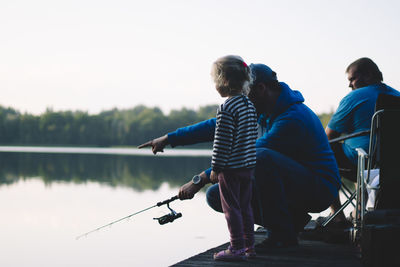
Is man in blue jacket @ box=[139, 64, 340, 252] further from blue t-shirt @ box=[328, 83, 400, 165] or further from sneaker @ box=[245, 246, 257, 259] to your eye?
blue t-shirt @ box=[328, 83, 400, 165]

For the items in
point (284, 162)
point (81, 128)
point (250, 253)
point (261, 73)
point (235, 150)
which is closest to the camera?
point (235, 150)

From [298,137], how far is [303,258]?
0.65 metres

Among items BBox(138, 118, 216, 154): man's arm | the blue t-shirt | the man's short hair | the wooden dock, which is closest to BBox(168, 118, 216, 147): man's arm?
BBox(138, 118, 216, 154): man's arm

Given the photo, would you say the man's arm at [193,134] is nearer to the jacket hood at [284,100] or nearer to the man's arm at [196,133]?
the man's arm at [196,133]

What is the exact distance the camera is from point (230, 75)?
2.59 meters

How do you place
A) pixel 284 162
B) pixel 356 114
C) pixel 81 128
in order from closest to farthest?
pixel 284 162 < pixel 356 114 < pixel 81 128

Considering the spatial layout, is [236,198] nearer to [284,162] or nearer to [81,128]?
[284,162]

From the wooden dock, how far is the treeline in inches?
2968

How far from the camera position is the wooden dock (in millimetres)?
2541

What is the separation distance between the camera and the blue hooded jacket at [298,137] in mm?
2883

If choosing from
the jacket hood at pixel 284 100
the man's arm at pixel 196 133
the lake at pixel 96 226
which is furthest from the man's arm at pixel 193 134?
the lake at pixel 96 226

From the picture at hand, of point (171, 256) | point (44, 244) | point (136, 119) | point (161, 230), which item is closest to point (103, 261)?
point (171, 256)

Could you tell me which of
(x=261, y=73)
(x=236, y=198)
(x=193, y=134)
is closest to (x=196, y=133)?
(x=193, y=134)

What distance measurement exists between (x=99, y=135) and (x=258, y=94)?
266 ft
